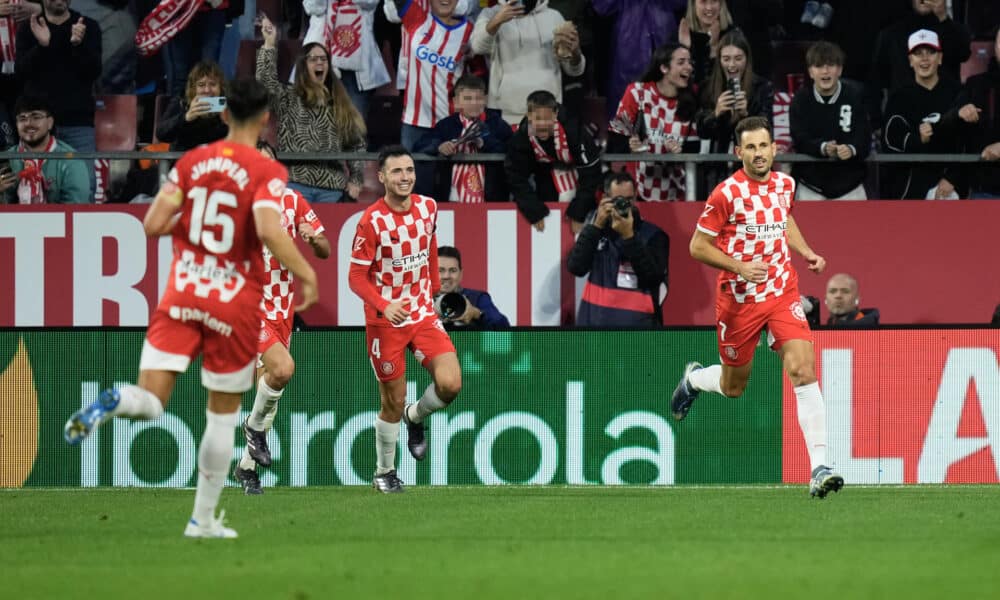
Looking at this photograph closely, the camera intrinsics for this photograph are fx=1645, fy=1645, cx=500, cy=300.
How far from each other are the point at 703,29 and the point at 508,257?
2.82m

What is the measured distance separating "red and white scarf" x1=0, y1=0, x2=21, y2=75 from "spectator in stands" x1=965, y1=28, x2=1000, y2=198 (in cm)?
900

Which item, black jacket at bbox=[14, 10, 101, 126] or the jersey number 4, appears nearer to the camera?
the jersey number 4

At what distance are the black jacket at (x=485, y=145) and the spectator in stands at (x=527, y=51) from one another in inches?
15.3

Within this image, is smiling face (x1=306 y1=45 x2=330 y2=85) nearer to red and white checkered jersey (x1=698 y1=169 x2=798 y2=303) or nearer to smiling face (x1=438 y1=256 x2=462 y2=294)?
smiling face (x1=438 y1=256 x2=462 y2=294)

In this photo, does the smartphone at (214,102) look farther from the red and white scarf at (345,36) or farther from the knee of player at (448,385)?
the knee of player at (448,385)

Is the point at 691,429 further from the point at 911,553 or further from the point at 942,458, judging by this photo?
the point at 911,553

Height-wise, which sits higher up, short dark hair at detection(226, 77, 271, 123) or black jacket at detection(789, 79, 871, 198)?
black jacket at detection(789, 79, 871, 198)

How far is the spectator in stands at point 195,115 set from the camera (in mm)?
14062

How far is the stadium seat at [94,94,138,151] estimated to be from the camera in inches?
639

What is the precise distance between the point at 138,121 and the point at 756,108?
6062mm

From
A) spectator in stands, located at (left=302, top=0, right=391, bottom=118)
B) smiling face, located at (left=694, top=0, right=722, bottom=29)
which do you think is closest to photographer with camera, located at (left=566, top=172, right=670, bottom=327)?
smiling face, located at (left=694, top=0, right=722, bottom=29)

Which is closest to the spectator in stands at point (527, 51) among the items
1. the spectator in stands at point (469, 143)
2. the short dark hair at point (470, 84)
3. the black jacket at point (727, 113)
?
the spectator in stands at point (469, 143)

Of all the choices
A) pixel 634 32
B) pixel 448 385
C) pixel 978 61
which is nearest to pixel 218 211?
pixel 448 385

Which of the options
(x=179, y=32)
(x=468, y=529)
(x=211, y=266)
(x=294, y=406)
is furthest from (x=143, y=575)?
(x=179, y=32)
